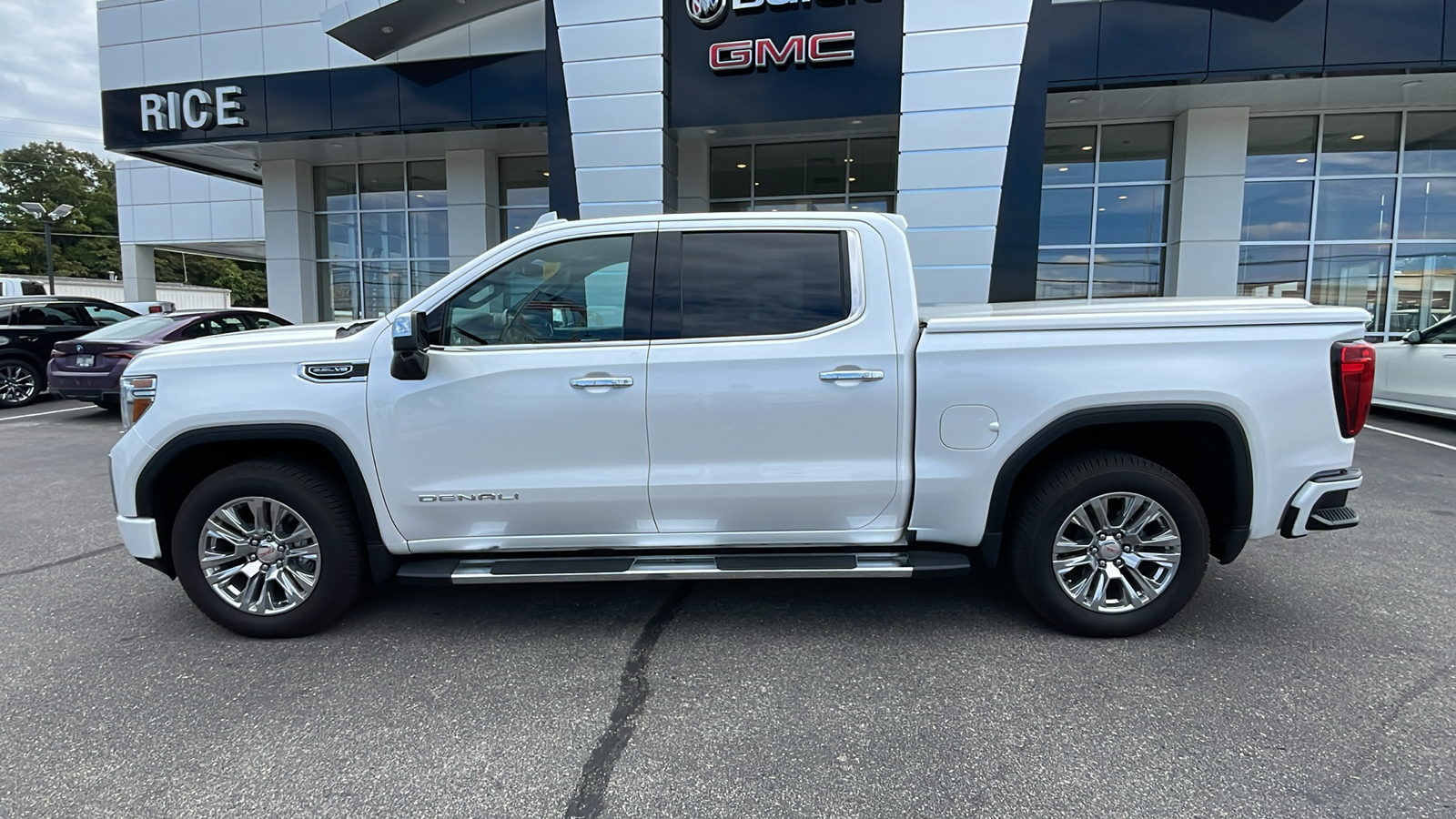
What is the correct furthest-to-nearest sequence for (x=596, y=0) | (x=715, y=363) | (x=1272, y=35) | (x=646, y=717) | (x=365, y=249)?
(x=365, y=249), (x=596, y=0), (x=1272, y=35), (x=715, y=363), (x=646, y=717)

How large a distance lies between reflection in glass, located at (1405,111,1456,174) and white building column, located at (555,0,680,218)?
13.6 meters

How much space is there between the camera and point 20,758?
8.80 ft

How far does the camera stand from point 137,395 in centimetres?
355

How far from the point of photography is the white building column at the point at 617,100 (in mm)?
11500

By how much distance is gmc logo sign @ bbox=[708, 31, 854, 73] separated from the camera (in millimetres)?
11008

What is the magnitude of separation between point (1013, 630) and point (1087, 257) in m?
12.8

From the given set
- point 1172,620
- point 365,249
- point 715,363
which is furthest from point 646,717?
point 365,249

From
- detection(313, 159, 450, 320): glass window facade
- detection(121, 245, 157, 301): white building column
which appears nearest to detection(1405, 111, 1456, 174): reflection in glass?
detection(313, 159, 450, 320): glass window facade

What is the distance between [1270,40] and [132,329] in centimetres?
1693

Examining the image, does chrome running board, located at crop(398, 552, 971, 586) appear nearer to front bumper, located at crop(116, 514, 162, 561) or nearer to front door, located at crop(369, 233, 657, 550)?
front door, located at crop(369, 233, 657, 550)

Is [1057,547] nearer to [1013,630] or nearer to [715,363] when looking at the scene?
[1013,630]

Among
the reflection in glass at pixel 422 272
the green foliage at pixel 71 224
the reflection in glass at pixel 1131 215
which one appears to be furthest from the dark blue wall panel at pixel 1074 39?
the green foliage at pixel 71 224

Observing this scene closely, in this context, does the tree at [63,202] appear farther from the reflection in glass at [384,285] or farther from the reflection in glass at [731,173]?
the reflection in glass at [731,173]

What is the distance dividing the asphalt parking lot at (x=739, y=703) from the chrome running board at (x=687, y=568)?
36cm
